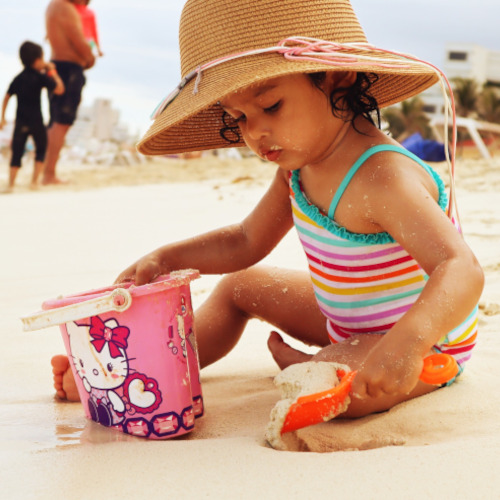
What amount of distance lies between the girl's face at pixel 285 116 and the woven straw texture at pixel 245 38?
0.08 metres

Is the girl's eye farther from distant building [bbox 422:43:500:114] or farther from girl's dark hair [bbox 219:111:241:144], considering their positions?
distant building [bbox 422:43:500:114]

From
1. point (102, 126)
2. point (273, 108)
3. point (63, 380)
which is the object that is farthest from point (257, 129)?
point (102, 126)

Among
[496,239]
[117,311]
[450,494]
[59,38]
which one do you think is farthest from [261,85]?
[59,38]

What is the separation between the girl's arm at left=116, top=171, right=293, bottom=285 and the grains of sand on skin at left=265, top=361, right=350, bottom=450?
2.04 feet

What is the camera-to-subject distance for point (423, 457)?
1.19 meters

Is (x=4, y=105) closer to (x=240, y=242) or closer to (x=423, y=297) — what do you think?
(x=240, y=242)

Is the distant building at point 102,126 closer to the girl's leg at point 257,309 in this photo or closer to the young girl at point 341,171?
the girl's leg at point 257,309

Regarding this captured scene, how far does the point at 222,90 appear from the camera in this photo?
147 cm

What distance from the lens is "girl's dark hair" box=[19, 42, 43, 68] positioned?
7.02 meters

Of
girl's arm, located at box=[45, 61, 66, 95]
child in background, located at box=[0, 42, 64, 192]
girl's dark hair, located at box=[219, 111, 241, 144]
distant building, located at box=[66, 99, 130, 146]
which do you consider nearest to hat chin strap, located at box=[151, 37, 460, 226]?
girl's dark hair, located at box=[219, 111, 241, 144]

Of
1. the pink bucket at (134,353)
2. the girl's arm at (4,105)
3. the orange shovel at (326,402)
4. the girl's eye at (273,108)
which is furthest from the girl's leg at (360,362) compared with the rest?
the girl's arm at (4,105)

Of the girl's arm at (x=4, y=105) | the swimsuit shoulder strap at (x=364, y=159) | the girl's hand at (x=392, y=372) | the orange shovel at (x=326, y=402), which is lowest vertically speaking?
the girl's arm at (x=4, y=105)

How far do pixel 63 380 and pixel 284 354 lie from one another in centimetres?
60

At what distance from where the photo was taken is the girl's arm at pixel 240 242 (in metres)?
2.01
